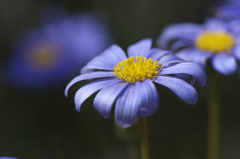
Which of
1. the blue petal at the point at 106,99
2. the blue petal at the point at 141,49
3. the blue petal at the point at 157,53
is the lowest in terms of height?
the blue petal at the point at 106,99

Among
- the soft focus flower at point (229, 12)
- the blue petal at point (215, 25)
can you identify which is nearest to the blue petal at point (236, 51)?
the blue petal at point (215, 25)

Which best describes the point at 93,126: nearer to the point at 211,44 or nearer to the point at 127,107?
the point at 211,44

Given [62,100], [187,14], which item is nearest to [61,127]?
[62,100]

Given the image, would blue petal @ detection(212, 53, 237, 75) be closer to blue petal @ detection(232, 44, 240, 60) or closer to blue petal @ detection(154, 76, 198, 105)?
blue petal @ detection(232, 44, 240, 60)

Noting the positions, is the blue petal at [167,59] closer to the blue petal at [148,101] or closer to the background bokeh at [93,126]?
the blue petal at [148,101]

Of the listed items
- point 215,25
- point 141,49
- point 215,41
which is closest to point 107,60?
point 141,49

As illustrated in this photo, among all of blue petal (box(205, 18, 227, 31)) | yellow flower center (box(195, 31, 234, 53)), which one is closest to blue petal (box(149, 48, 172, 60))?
yellow flower center (box(195, 31, 234, 53))

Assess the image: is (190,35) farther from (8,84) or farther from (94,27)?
(8,84)
